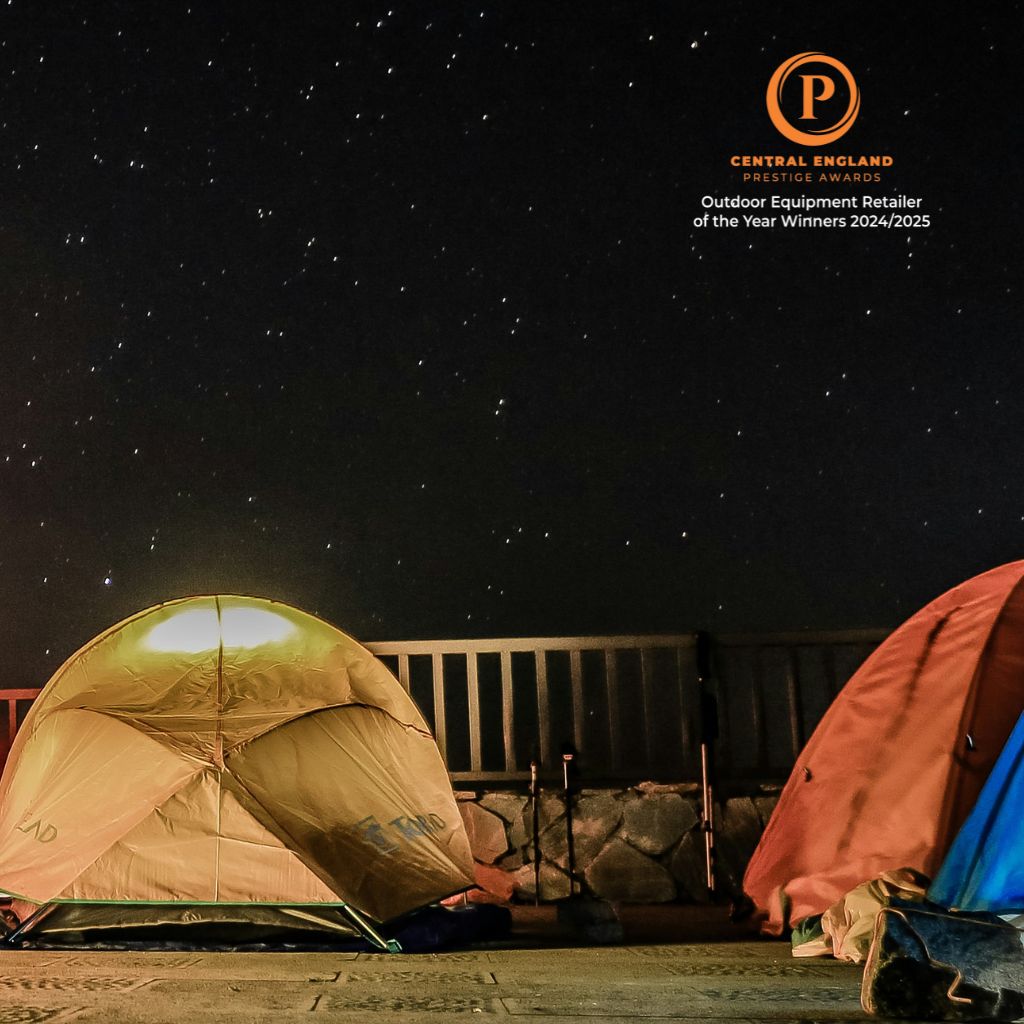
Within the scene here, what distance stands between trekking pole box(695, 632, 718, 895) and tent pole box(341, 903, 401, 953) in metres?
1.95

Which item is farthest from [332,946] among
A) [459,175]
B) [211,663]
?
[459,175]

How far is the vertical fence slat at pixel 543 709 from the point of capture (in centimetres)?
538

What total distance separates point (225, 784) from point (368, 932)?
2.47 ft

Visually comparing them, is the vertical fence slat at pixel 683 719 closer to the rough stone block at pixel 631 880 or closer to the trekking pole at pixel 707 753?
the trekking pole at pixel 707 753

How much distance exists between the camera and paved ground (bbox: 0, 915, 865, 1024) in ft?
7.70

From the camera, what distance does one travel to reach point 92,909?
3676 millimetres

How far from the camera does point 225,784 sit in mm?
3855

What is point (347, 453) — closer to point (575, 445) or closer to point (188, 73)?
point (575, 445)

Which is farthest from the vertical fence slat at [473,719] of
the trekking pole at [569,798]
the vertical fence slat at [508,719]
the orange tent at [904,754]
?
the orange tent at [904,754]

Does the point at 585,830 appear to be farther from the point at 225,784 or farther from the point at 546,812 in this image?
the point at 225,784

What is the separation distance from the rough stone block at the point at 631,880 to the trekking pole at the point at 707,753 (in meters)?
0.21

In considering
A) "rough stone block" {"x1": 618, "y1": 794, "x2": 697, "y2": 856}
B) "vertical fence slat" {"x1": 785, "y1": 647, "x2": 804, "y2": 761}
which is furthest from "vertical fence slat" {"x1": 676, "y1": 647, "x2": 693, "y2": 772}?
"vertical fence slat" {"x1": 785, "y1": 647, "x2": 804, "y2": 761}

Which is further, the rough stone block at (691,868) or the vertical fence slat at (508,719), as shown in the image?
the vertical fence slat at (508,719)

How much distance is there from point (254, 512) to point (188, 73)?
3.91 m
